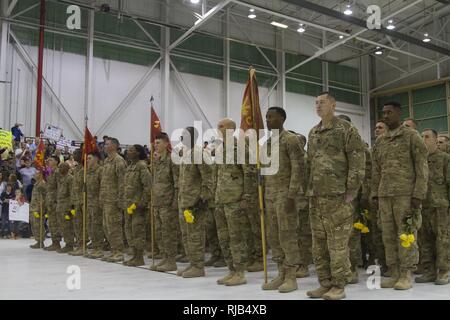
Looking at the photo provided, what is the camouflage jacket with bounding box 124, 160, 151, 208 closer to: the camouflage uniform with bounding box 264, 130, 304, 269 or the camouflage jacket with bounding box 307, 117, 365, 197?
the camouflage uniform with bounding box 264, 130, 304, 269

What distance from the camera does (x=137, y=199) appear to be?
20.9 feet

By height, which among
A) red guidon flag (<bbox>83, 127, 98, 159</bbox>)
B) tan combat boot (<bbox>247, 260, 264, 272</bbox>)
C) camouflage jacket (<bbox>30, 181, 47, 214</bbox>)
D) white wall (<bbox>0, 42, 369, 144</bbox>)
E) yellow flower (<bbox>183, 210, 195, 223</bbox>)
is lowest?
tan combat boot (<bbox>247, 260, 264, 272</bbox>)

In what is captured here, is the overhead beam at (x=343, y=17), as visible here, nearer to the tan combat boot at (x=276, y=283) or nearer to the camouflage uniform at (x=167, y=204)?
the camouflage uniform at (x=167, y=204)

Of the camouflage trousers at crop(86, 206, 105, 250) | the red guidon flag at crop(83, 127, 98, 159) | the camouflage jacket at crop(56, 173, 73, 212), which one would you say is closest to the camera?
the camouflage trousers at crop(86, 206, 105, 250)

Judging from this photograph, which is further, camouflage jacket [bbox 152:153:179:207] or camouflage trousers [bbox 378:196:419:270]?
camouflage jacket [bbox 152:153:179:207]

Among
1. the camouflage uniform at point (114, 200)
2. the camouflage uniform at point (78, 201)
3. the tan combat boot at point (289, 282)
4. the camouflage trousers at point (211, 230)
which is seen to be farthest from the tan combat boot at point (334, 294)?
the camouflage uniform at point (78, 201)

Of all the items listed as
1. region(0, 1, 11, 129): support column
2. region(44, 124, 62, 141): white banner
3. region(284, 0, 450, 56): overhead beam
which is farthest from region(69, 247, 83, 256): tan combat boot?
region(284, 0, 450, 56): overhead beam

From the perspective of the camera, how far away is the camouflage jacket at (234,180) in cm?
492

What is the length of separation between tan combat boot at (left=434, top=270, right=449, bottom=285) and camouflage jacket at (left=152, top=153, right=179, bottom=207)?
10.0 ft

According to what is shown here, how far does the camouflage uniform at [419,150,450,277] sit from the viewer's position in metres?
4.81

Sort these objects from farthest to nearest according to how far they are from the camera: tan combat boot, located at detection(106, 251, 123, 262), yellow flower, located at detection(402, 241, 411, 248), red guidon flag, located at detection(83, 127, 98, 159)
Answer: red guidon flag, located at detection(83, 127, 98, 159) → tan combat boot, located at detection(106, 251, 123, 262) → yellow flower, located at detection(402, 241, 411, 248)

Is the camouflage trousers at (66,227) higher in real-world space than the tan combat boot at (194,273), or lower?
higher

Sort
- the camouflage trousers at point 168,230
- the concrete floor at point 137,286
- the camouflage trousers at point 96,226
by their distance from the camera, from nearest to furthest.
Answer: the concrete floor at point 137,286 → the camouflage trousers at point 168,230 → the camouflage trousers at point 96,226

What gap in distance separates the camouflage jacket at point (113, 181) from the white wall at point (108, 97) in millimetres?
7775
